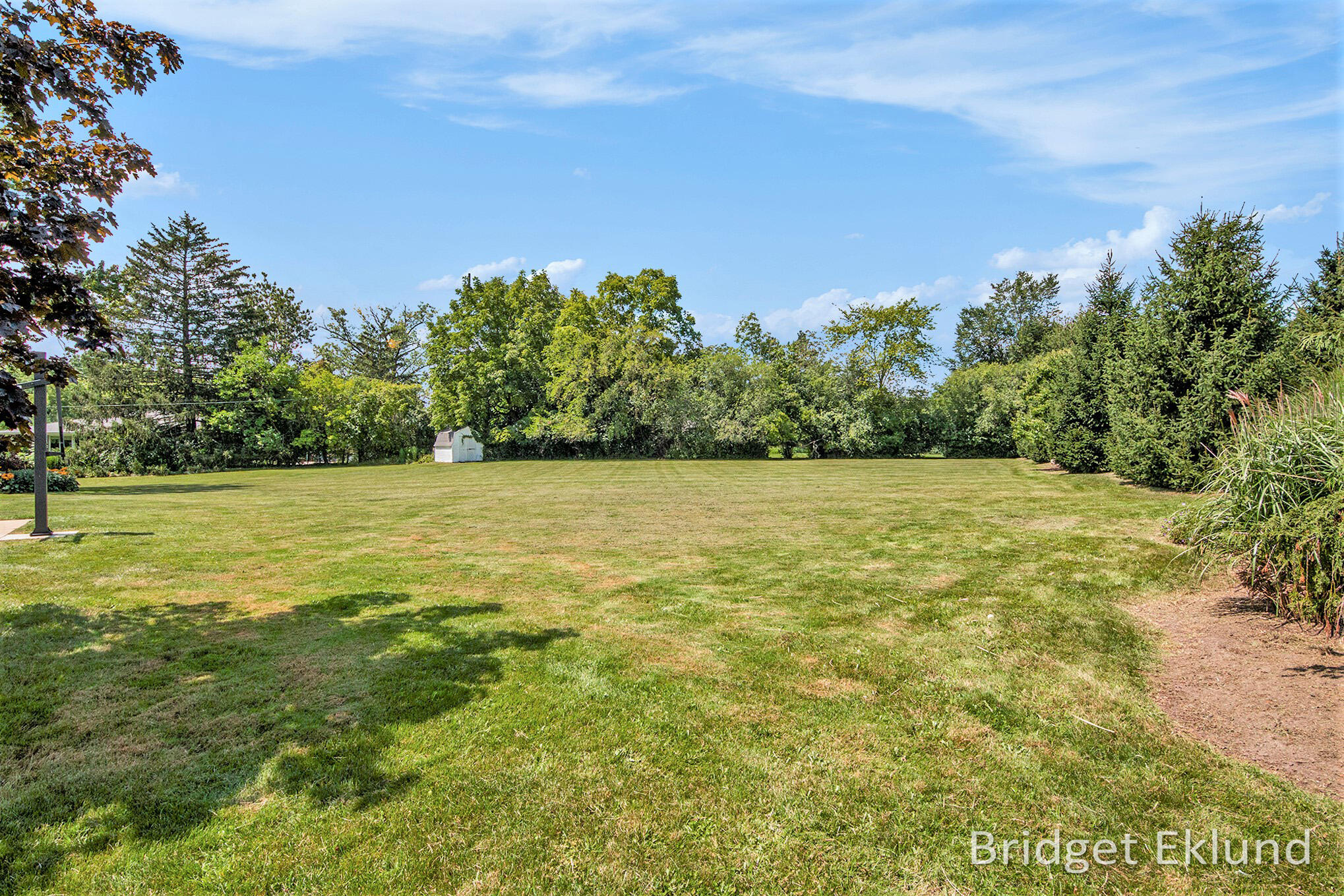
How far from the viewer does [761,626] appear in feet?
17.6

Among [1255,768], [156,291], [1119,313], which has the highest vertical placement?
[156,291]

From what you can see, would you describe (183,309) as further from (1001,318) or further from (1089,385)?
(1001,318)

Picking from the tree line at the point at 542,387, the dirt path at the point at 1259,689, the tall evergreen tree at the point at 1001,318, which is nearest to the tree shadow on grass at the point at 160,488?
the tree line at the point at 542,387

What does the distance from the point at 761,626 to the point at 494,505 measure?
10247mm

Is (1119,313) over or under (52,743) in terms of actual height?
over

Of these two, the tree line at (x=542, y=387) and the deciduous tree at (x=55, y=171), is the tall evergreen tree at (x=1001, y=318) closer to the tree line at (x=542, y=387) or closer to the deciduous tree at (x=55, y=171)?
the tree line at (x=542, y=387)

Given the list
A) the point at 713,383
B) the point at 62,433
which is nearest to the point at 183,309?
the point at 62,433

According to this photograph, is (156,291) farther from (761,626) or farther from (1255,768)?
(1255,768)

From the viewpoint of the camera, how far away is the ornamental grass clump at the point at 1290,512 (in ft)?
14.9

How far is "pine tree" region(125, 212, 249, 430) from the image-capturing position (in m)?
35.7

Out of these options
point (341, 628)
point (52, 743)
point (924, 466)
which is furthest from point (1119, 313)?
point (52, 743)

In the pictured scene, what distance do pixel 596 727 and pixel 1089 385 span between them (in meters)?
19.6

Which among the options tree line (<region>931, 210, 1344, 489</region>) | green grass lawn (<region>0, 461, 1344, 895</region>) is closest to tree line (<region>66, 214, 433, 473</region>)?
green grass lawn (<region>0, 461, 1344, 895</region>)

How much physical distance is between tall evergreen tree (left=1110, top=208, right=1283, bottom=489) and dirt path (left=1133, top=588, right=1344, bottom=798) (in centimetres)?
697
